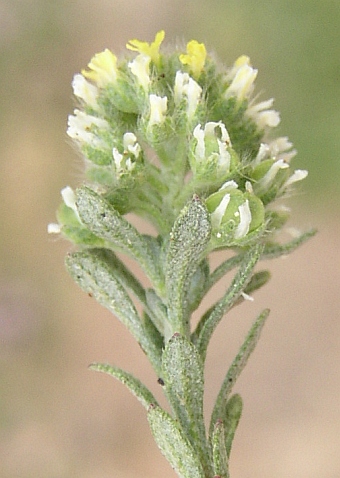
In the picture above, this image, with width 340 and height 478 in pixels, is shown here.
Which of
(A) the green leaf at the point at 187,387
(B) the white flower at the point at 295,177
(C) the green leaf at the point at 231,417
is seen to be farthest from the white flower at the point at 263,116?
(C) the green leaf at the point at 231,417

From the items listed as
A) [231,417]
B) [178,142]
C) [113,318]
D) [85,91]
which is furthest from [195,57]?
[113,318]

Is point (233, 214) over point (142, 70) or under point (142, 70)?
under

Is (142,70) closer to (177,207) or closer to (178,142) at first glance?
Answer: (178,142)

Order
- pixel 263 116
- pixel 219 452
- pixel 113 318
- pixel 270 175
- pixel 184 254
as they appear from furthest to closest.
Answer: pixel 113 318 → pixel 263 116 → pixel 270 175 → pixel 184 254 → pixel 219 452

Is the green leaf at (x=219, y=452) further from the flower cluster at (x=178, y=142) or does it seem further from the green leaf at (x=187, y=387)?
the flower cluster at (x=178, y=142)

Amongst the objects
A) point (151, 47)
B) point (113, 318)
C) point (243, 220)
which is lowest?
point (243, 220)

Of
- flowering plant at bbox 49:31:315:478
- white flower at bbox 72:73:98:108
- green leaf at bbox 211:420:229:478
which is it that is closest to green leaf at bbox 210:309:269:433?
flowering plant at bbox 49:31:315:478

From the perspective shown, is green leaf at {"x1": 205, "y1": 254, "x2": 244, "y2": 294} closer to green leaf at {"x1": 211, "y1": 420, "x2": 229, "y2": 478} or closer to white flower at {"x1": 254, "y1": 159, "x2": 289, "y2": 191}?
white flower at {"x1": 254, "y1": 159, "x2": 289, "y2": 191}

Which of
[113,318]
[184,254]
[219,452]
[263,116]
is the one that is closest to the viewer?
[219,452]
